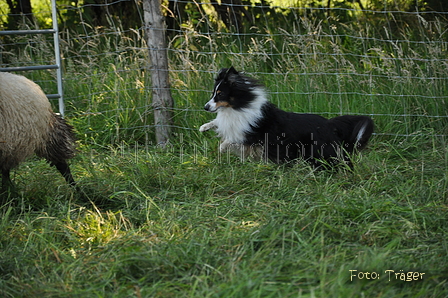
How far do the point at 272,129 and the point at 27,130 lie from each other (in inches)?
76.9

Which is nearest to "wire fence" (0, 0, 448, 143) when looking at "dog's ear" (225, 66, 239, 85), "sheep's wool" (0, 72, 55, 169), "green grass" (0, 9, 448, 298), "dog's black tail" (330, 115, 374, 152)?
"green grass" (0, 9, 448, 298)

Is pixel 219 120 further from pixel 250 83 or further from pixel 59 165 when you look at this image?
pixel 59 165

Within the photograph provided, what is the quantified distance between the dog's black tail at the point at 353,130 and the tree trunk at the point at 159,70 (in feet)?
5.78

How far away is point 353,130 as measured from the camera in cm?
411

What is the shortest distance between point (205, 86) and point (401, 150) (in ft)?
7.11

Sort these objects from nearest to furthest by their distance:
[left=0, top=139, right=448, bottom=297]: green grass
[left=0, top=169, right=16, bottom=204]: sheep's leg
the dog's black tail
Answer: [left=0, top=139, right=448, bottom=297]: green grass
[left=0, top=169, right=16, bottom=204]: sheep's leg
the dog's black tail

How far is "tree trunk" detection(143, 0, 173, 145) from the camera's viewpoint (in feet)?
16.3

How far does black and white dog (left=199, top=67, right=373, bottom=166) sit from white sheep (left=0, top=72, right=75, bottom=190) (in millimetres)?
1287

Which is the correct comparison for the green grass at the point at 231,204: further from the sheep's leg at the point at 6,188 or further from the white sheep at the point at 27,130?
the white sheep at the point at 27,130

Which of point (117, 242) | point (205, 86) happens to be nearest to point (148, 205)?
point (117, 242)

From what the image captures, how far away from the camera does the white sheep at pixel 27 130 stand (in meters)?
3.26

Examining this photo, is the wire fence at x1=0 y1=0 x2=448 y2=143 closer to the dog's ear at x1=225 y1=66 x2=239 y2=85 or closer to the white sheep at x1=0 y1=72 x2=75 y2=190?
the dog's ear at x1=225 y1=66 x2=239 y2=85

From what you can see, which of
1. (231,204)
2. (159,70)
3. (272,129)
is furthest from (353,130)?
(159,70)

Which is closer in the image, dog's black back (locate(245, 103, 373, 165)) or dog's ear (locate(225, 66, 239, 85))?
dog's black back (locate(245, 103, 373, 165))
